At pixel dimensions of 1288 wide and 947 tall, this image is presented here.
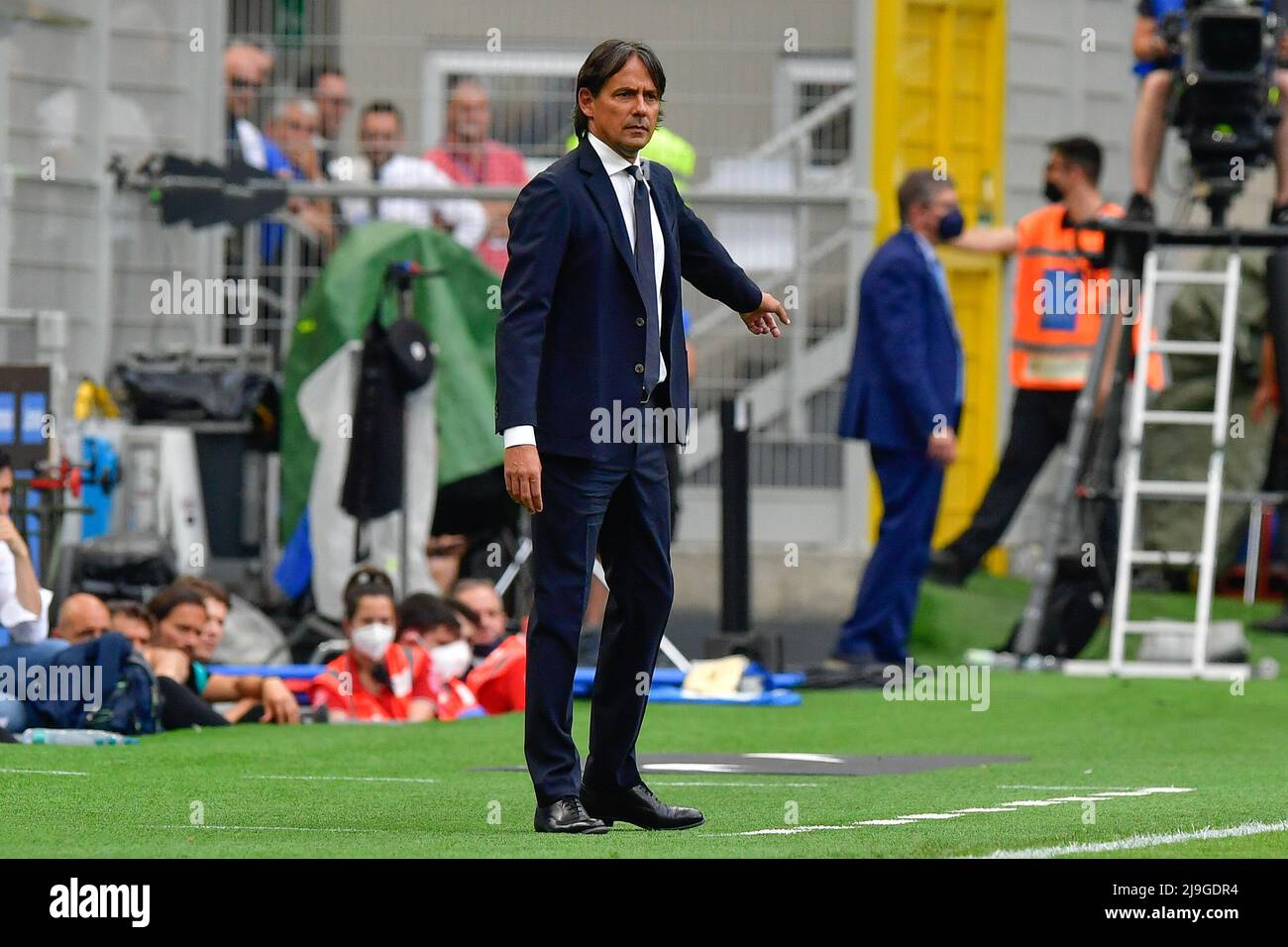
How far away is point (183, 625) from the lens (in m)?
10.7

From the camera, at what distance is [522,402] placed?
657cm

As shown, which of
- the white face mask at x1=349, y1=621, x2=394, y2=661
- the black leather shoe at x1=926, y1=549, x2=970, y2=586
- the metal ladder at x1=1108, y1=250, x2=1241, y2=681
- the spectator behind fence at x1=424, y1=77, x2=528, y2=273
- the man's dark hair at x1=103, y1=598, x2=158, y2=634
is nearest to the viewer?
the man's dark hair at x1=103, y1=598, x2=158, y2=634

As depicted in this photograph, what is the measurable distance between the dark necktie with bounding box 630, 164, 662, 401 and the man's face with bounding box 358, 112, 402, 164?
28.7 ft

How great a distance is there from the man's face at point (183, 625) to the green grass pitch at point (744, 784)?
0.55m

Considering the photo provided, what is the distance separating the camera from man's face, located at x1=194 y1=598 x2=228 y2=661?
10.7m

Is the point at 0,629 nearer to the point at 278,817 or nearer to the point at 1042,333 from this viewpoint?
the point at 278,817

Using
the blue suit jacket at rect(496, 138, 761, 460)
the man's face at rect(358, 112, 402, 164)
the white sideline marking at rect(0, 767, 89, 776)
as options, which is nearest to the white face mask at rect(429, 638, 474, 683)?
the white sideline marking at rect(0, 767, 89, 776)

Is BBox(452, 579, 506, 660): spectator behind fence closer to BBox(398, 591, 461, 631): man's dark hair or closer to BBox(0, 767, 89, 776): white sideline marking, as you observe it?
BBox(398, 591, 461, 631): man's dark hair

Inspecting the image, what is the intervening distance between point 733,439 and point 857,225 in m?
3.40

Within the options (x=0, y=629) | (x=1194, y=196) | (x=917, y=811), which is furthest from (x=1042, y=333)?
(x=917, y=811)

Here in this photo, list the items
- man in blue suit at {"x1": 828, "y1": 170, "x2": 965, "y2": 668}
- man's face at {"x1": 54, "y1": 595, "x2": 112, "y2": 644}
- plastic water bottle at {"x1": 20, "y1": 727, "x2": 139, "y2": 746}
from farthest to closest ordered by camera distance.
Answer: man in blue suit at {"x1": 828, "y1": 170, "x2": 965, "y2": 668}, man's face at {"x1": 54, "y1": 595, "x2": 112, "y2": 644}, plastic water bottle at {"x1": 20, "y1": 727, "x2": 139, "y2": 746}

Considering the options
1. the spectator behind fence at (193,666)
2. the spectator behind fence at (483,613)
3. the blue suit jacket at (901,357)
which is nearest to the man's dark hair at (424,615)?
the spectator behind fence at (483,613)

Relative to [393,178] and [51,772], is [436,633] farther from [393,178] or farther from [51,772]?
[393,178]

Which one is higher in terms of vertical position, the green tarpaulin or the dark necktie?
the dark necktie
